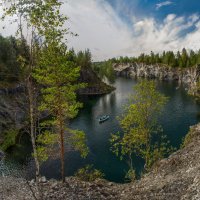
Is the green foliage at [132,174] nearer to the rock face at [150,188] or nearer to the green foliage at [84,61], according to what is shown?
the rock face at [150,188]

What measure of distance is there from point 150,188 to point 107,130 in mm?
54049

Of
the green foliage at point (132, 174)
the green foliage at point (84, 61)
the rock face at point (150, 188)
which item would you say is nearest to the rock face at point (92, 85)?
the green foliage at point (84, 61)

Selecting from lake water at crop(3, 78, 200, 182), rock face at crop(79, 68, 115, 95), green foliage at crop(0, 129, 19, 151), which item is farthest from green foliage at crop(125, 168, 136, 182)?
rock face at crop(79, 68, 115, 95)

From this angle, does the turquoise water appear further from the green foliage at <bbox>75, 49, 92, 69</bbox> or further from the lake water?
the green foliage at <bbox>75, 49, 92, 69</bbox>

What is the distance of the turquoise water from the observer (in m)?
54.2

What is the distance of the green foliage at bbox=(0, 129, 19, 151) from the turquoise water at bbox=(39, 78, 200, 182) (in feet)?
62.5

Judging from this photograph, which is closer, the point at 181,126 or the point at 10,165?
the point at 10,165

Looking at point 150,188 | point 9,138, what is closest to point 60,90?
point 150,188

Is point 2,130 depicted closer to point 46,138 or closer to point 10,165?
point 10,165

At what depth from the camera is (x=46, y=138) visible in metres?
31.9

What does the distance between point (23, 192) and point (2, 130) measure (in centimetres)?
4957

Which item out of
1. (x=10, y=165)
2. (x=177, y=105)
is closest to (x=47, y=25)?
(x=10, y=165)

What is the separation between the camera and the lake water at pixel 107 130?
54.1m

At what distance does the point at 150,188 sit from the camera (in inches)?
1079
